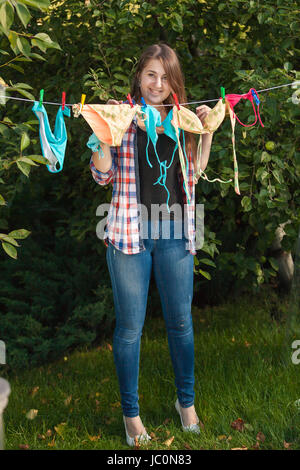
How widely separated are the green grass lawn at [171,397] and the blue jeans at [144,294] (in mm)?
373

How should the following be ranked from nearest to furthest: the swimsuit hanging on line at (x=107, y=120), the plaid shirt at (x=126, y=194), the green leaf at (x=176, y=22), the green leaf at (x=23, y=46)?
1. the green leaf at (x=23, y=46)
2. the swimsuit hanging on line at (x=107, y=120)
3. the plaid shirt at (x=126, y=194)
4. the green leaf at (x=176, y=22)

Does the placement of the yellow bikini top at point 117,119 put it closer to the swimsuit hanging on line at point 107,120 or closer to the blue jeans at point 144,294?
the swimsuit hanging on line at point 107,120

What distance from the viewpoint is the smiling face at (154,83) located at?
238 cm

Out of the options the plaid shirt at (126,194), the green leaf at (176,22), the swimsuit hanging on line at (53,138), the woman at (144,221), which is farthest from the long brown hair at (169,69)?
the green leaf at (176,22)

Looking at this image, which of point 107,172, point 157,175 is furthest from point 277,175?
point 107,172

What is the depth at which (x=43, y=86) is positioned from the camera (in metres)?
3.94

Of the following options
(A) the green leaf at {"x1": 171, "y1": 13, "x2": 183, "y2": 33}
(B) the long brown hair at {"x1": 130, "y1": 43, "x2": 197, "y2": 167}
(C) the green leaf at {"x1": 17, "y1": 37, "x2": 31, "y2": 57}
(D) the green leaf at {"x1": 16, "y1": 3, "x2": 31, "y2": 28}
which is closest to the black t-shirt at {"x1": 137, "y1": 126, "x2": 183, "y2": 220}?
(B) the long brown hair at {"x1": 130, "y1": 43, "x2": 197, "y2": 167}

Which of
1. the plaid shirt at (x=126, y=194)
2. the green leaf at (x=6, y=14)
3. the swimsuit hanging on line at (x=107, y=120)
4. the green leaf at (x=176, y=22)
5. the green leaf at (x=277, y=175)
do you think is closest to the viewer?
the green leaf at (x=6, y=14)

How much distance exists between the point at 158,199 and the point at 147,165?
0.16 m

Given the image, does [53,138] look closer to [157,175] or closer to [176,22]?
[157,175]

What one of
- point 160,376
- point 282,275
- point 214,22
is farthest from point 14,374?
point 214,22

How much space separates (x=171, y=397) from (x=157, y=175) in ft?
4.53

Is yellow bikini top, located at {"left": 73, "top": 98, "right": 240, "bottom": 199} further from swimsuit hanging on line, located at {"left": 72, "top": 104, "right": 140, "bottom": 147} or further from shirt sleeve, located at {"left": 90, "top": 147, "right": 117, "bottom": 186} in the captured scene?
shirt sleeve, located at {"left": 90, "top": 147, "right": 117, "bottom": 186}

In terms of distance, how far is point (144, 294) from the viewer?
2.42m
